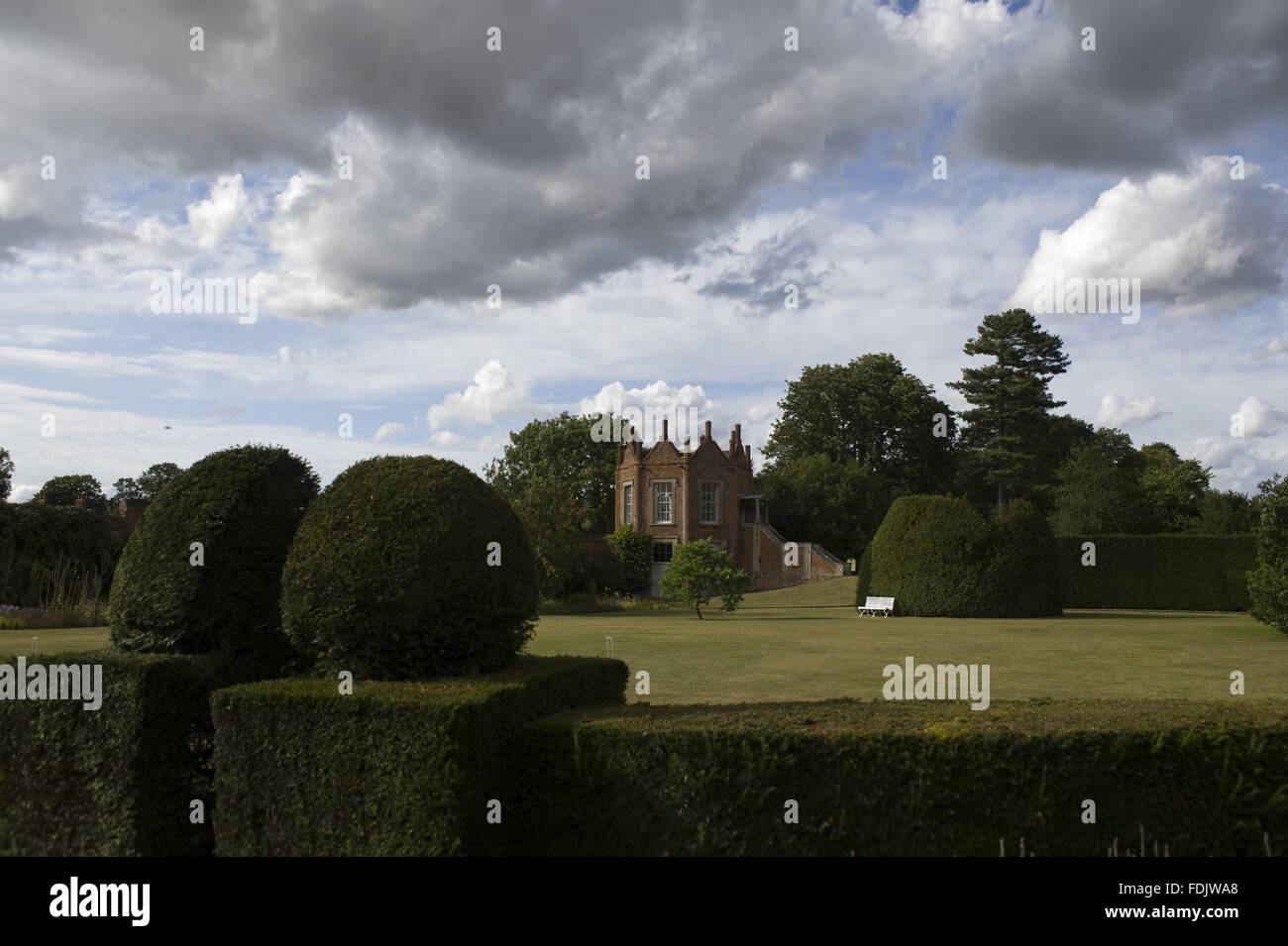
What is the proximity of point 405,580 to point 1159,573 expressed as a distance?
3420 cm

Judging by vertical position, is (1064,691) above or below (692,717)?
below

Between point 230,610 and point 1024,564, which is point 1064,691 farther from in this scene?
point 1024,564

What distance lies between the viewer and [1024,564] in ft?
92.5

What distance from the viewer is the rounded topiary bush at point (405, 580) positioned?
553cm

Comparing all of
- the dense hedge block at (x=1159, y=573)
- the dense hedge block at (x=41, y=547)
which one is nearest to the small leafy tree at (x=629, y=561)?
the dense hedge block at (x=1159, y=573)

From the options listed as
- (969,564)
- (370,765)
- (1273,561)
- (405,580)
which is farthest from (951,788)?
(969,564)

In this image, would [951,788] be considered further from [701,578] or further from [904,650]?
[701,578]

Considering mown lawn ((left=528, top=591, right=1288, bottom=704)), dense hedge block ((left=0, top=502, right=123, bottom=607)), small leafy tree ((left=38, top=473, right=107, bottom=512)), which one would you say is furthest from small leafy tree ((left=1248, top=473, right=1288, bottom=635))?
small leafy tree ((left=38, top=473, right=107, bottom=512))

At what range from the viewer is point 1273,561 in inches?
778

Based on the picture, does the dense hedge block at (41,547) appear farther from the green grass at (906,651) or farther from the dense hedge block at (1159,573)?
the dense hedge block at (1159,573)

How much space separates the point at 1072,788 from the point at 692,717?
6.81 ft

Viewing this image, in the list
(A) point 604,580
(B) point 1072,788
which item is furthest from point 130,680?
(A) point 604,580
